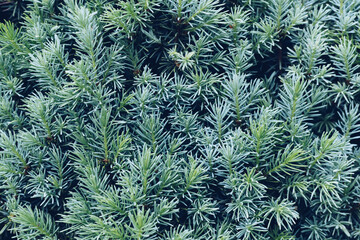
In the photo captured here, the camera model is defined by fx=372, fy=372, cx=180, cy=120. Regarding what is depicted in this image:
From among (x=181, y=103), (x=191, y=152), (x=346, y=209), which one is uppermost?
(x=181, y=103)

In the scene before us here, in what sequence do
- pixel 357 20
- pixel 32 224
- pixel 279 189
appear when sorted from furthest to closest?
pixel 357 20
pixel 279 189
pixel 32 224

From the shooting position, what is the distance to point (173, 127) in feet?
4.36

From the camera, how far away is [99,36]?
53.3 inches

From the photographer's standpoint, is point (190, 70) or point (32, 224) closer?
point (32, 224)

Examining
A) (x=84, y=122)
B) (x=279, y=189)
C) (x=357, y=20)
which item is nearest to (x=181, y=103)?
(x=84, y=122)

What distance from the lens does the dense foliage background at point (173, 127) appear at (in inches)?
46.5

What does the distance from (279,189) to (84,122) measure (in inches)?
28.1

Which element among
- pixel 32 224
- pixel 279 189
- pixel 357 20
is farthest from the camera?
pixel 357 20

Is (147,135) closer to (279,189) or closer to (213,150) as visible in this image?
(213,150)

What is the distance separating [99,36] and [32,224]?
26.8 inches

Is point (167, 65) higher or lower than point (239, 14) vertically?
lower

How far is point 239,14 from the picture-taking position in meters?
1.36

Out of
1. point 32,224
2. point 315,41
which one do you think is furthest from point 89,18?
point 315,41

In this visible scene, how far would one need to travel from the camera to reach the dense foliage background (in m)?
1.18
